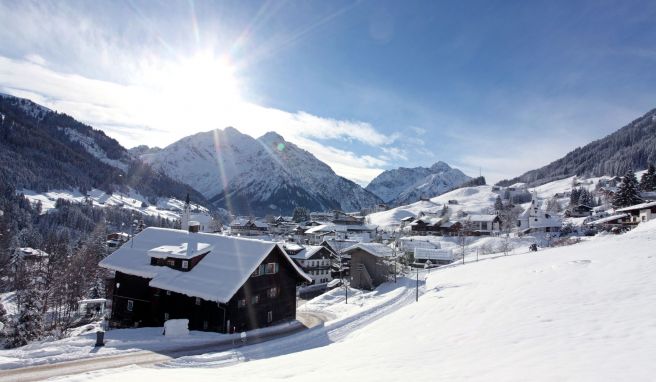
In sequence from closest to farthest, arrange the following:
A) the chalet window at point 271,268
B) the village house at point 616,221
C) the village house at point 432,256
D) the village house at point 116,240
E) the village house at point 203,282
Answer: the village house at point 203,282 < the chalet window at point 271,268 < the village house at point 616,221 < the village house at point 432,256 < the village house at point 116,240

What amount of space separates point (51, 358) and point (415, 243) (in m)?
79.4

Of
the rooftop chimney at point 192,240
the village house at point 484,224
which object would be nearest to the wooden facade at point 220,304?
the rooftop chimney at point 192,240

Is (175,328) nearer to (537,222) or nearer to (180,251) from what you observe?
(180,251)

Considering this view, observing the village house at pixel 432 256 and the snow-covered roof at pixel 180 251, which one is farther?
the village house at pixel 432 256

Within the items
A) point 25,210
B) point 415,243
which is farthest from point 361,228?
point 25,210

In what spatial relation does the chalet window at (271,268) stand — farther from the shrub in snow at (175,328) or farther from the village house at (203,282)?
the shrub in snow at (175,328)

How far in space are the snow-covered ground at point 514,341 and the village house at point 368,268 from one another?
3191 cm

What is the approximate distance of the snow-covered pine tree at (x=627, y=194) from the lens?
7657 cm

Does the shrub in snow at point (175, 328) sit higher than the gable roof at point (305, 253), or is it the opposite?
the gable roof at point (305, 253)

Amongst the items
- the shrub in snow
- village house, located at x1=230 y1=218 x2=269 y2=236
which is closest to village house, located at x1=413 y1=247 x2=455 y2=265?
the shrub in snow

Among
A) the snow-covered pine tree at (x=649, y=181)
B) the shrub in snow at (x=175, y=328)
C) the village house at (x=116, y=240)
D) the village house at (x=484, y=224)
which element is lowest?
the shrub in snow at (x=175, y=328)

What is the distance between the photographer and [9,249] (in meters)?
94.5

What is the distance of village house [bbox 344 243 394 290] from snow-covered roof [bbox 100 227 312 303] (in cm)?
1972

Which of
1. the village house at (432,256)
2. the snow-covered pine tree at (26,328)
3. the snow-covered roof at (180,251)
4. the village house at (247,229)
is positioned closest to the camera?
the snow-covered pine tree at (26,328)
